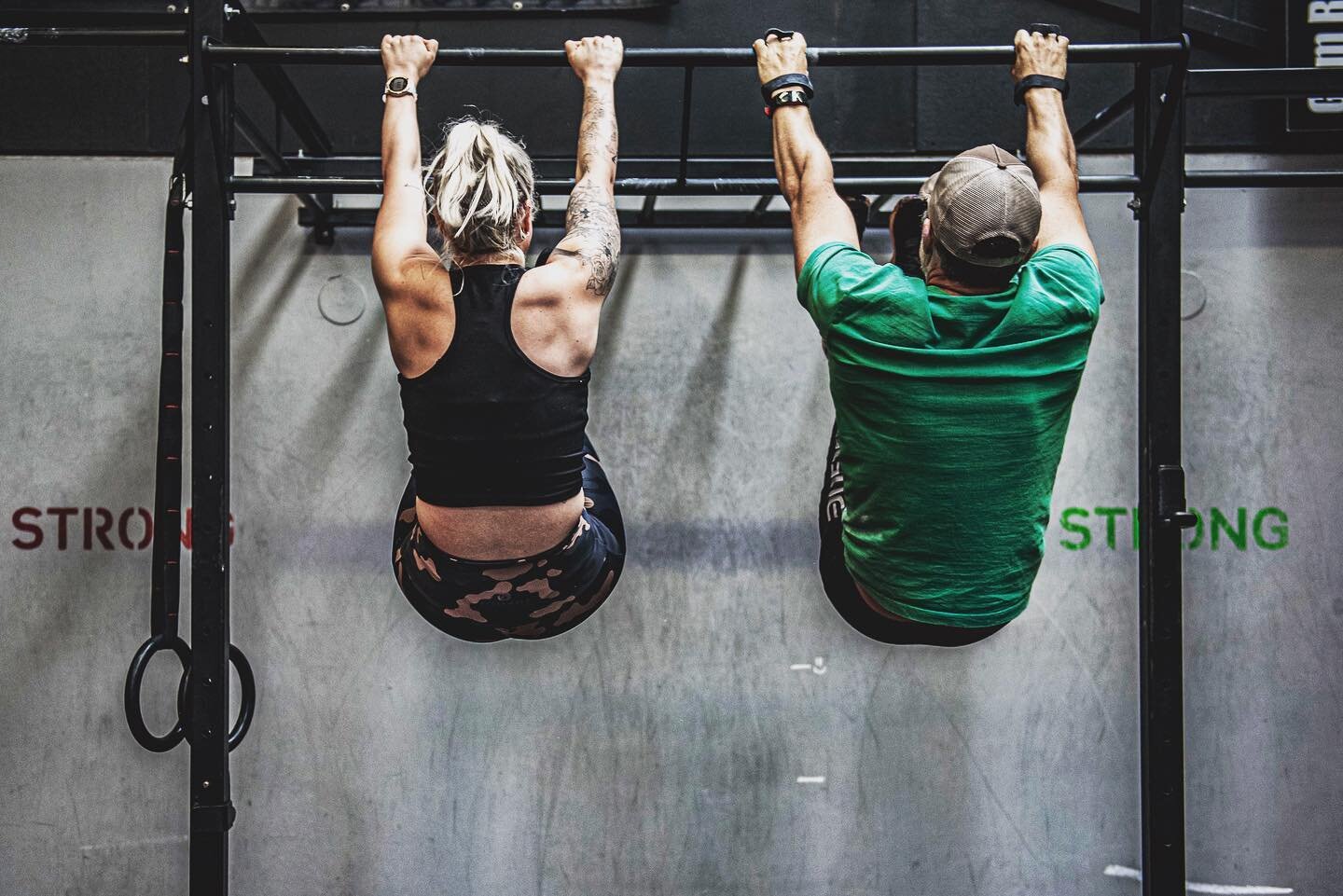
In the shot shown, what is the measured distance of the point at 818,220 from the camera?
1.72 m

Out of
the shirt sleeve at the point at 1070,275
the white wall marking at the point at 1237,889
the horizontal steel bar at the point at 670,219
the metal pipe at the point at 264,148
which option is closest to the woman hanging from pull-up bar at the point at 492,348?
the metal pipe at the point at 264,148

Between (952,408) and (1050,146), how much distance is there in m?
0.68

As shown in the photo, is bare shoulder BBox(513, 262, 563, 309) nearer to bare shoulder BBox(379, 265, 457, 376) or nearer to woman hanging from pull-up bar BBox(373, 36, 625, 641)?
woman hanging from pull-up bar BBox(373, 36, 625, 641)

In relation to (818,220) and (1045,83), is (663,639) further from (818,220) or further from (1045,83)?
(1045,83)

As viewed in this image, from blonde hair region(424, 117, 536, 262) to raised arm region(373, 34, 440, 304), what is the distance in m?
0.04

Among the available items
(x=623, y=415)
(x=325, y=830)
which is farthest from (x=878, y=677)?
(x=325, y=830)

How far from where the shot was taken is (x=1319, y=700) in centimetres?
311

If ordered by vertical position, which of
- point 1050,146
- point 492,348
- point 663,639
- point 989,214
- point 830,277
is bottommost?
point 663,639

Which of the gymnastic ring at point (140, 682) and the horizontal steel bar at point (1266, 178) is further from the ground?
the horizontal steel bar at point (1266, 178)

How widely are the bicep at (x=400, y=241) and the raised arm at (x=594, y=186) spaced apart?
0.84ft

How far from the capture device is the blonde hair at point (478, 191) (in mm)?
1753

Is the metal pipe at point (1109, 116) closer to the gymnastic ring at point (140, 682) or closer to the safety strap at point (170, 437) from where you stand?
the safety strap at point (170, 437)

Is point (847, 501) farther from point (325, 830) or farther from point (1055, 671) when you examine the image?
point (325, 830)

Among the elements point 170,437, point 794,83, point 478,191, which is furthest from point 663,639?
point 794,83
